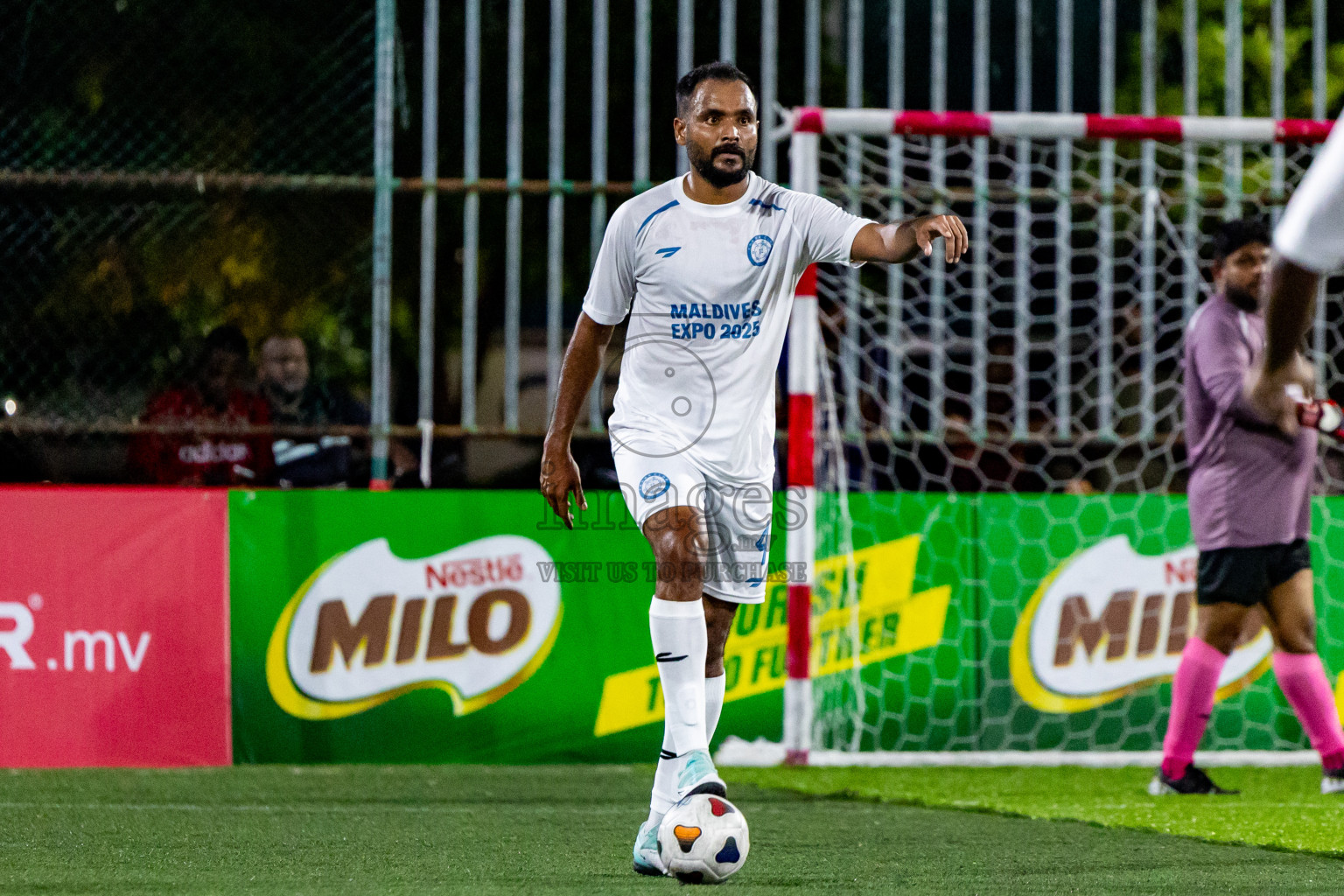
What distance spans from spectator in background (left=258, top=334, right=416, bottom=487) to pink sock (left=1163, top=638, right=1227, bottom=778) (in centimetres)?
371

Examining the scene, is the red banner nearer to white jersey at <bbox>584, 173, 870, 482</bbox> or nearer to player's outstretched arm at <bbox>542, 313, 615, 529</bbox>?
player's outstretched arm at <bbox>542, 313, 615, 529</bbox>

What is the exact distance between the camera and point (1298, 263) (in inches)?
93.9

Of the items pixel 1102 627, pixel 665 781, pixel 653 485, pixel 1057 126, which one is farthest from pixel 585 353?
pixel 1102 627

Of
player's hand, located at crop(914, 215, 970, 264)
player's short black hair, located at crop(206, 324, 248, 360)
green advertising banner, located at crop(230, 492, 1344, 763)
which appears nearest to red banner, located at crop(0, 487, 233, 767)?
green advertising banner, located at crop(230, 492, 1344, 763)

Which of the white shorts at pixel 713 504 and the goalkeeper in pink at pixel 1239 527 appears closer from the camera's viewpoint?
the white shorts at pixel 713 504

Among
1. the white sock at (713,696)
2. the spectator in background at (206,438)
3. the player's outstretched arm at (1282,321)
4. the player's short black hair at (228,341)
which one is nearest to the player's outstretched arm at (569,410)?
the white sock at (713,696)

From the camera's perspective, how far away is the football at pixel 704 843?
3820 mm

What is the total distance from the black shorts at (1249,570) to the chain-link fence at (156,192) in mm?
4185

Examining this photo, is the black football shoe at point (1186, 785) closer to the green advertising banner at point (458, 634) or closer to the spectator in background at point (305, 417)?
the green advertising banner at point (458, 634)

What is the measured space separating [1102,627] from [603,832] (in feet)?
10.6

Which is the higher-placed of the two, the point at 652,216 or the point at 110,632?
the point at 652,216

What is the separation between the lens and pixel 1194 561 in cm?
762

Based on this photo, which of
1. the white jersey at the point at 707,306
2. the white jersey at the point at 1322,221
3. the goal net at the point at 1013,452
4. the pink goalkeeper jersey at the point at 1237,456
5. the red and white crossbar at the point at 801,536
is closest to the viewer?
the white jersey at the point at 1322,221

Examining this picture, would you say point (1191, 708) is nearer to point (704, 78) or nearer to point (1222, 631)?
point (1222, 631)
